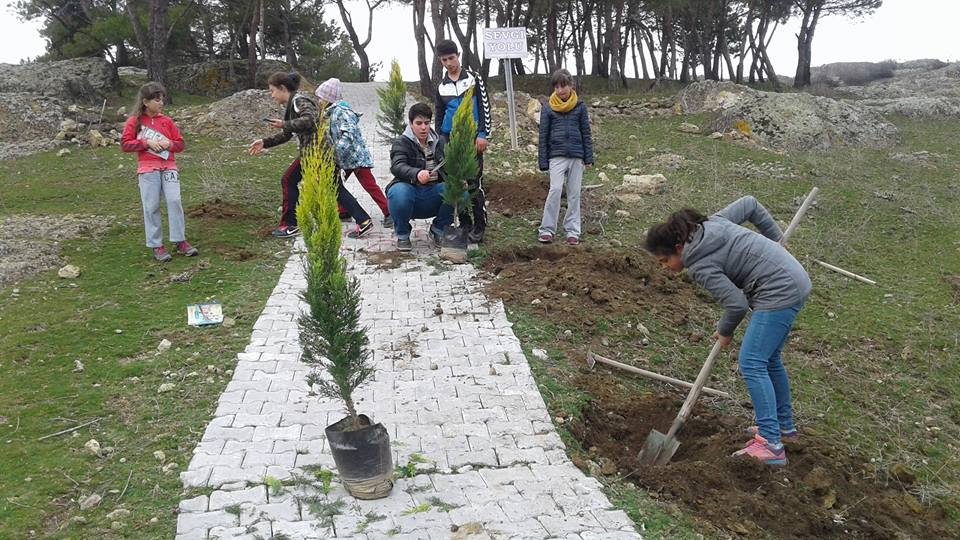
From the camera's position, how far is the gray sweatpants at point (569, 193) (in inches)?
304

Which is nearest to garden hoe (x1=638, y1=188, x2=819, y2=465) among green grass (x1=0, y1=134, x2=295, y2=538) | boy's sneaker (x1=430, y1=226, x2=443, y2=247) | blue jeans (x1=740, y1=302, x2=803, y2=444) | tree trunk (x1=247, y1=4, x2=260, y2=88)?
blue jeans (x1=740, y1=302, x2=803, y2=444)

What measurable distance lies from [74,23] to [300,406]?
838 inches

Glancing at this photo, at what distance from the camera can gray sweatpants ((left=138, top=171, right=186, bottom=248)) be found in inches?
278

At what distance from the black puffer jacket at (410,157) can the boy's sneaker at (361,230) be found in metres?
0.85

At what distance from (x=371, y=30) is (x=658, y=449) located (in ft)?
96.4

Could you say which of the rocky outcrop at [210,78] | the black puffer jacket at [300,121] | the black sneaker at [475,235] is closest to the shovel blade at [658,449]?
the black sneaker at [475,235]

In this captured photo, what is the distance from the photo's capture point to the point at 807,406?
5.19 m

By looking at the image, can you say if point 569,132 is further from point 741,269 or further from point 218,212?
point 218,212

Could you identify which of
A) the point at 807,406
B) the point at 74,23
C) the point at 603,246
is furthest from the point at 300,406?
the point at 74,23

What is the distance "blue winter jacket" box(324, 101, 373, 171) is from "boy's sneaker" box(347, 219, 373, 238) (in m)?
0.60

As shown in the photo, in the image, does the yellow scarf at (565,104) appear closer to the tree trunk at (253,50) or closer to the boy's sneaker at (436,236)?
the boy's sneaker at (436,236)

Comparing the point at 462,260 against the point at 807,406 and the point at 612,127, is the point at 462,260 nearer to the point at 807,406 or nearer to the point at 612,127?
the point at 807,406

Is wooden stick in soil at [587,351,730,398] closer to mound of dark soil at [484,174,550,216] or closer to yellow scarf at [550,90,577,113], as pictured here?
yellow scarf at [550,90,577,113]

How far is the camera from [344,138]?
7.91 meters
